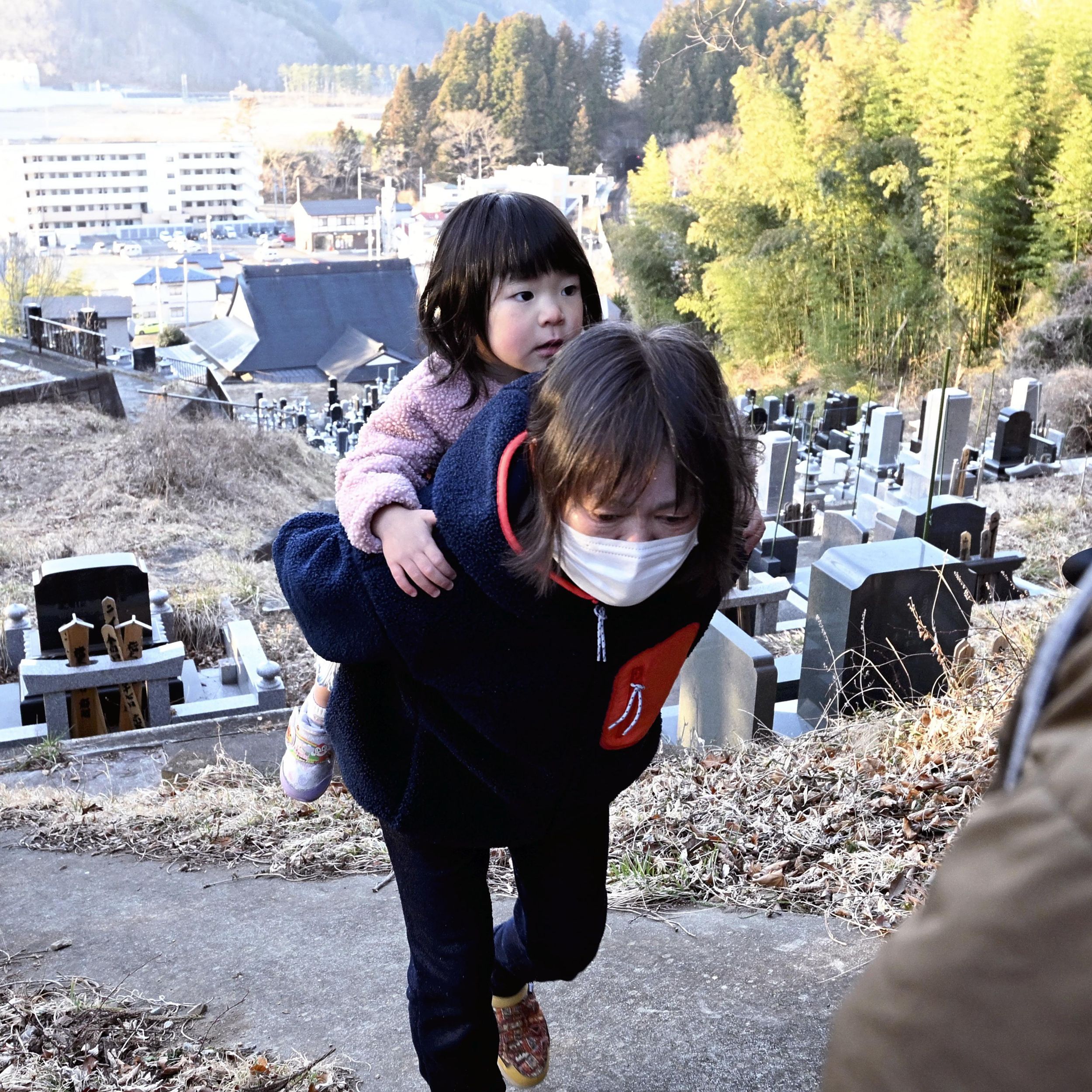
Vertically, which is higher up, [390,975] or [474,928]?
→ [474,928]

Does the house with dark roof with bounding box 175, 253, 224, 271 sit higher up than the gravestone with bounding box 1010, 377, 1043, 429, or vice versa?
the house with dark roof with bounding box 175, 253, 224, 271

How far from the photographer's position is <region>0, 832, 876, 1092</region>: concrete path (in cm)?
199

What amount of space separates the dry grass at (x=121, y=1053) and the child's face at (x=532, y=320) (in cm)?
125

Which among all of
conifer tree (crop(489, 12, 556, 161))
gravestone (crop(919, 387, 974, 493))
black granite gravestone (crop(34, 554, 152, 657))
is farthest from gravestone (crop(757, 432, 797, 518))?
conifer tree (crop(489, 12, 556, 161))

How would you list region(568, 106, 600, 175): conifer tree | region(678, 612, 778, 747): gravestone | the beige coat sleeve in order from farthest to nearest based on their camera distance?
region(568, 106, 600, 175): conifer tree
region(678, 612, 778, 747): gravestone
the beige coat sleeve

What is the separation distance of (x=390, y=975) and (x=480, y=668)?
1084mm

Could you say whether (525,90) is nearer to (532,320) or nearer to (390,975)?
(390,975)

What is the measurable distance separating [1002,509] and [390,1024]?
7345 millimetres

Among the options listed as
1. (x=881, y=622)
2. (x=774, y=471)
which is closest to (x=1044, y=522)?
(x=774, y=471)

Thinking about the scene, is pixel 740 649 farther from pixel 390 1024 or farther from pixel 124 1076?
pixel 124 1076

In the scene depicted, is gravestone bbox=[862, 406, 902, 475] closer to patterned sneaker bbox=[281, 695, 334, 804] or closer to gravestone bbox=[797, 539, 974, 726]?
gravestone bbox=[797, 539, 974, 726]

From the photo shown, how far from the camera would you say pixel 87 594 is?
18.1 feet

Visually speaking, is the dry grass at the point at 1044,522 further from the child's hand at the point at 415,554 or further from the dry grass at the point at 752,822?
the child's hand at the point at 415,554

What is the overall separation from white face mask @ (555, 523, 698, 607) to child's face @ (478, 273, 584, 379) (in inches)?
14.5
